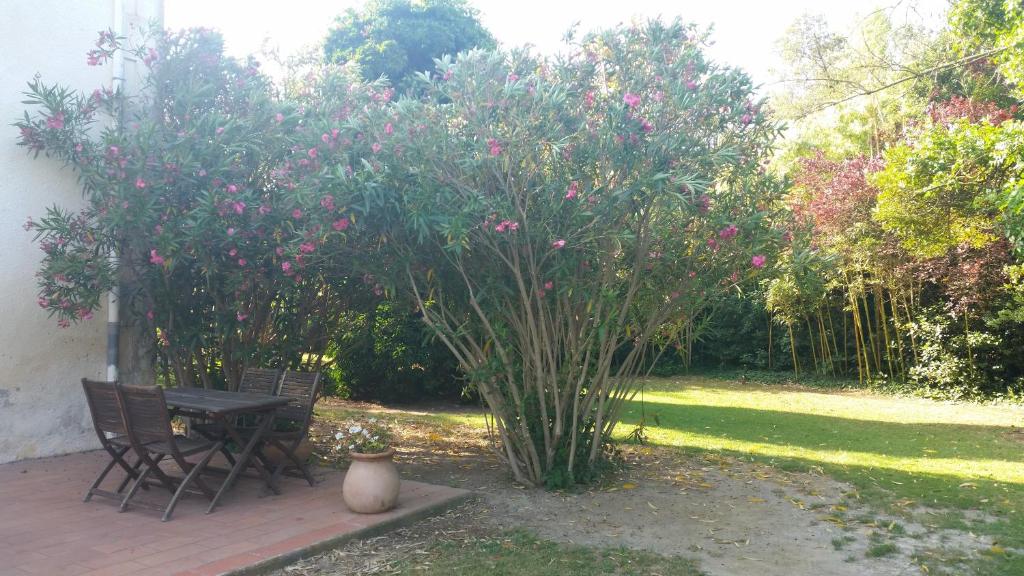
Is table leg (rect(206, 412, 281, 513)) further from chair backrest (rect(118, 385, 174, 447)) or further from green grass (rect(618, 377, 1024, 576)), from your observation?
green grass (rect(618, 377, 1024, 576))

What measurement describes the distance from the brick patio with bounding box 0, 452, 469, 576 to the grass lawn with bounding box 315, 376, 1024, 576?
88 cm

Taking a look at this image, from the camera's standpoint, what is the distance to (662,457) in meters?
7.59

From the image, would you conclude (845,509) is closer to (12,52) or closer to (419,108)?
(419,108)

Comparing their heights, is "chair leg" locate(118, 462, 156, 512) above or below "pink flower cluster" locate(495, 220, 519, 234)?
below

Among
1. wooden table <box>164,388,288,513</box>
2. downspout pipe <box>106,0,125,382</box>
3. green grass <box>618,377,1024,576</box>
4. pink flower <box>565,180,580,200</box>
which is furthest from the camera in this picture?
downspout pipe <box>106,0,125,382</box>

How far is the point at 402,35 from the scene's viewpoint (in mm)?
14445

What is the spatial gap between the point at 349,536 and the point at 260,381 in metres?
2.32

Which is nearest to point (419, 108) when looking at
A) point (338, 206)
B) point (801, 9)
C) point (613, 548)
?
point (338, 206)

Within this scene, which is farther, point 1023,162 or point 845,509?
point 1023,162

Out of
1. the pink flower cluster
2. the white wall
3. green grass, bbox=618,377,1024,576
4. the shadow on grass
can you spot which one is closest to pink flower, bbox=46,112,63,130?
the white wall

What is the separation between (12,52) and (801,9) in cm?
1492

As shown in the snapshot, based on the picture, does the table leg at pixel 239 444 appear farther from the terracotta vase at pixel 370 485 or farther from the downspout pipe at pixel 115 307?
the downspout pipe at pixel 115 307

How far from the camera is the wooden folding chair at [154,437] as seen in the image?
4.91m

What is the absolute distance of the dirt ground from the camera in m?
4.43
